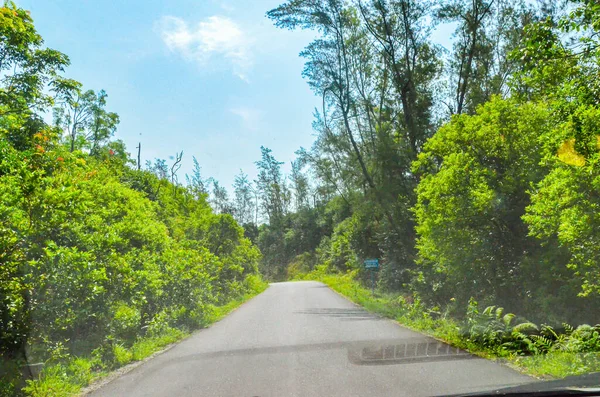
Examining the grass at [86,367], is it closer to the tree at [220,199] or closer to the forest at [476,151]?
the forest at [476,151]

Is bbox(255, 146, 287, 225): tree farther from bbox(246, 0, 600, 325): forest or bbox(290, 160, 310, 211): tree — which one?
bbox(246, 0, 600, 325): forest

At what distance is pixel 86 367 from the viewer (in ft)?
27.4

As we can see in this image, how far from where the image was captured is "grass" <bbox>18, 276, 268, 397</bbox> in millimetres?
6812

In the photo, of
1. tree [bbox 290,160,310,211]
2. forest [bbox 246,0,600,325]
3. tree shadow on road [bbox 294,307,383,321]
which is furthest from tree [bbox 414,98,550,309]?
tree [bbox 290,160,310,211]

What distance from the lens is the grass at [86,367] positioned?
6.81 meters

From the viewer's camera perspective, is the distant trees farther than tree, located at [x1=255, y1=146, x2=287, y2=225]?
No

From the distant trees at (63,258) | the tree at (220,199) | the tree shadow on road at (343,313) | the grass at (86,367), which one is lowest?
the grass at (86,367)

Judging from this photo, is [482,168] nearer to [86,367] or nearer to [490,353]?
[490,353]

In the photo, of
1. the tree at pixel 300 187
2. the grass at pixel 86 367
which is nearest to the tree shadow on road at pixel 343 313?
the grass at pixel 86 367

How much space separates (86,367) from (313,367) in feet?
13.0

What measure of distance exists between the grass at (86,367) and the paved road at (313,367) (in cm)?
46

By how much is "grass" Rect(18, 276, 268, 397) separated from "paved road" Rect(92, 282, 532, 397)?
0.46 m

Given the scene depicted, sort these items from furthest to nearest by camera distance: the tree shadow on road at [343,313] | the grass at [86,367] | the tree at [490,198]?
the tree shadow on road at [343,313] → the tree at [490,198] → the grass at [86,367]

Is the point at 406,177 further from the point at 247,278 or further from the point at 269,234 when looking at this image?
the point at 269,234
